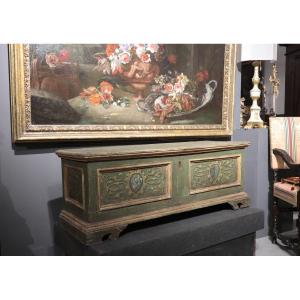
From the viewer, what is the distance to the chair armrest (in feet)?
9.07

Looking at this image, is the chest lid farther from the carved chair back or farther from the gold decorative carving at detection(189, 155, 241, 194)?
the carved chair back

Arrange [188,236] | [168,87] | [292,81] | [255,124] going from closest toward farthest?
1. [188,236]
2. [168,87]
3. [255,124]
4. [292,81]

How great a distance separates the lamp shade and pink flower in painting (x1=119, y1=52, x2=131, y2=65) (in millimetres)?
1151

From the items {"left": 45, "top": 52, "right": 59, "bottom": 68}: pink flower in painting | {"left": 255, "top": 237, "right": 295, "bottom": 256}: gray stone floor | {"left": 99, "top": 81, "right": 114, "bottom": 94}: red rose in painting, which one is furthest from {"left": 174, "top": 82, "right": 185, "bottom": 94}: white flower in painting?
{"left": 255, "top": 237, "right": 295, "bottom": 256}: gray stone floor

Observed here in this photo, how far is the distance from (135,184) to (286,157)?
157 cm

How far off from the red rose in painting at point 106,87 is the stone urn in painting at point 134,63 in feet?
0.26

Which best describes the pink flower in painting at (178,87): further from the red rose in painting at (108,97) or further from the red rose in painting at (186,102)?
the red rose in painting at (108,97)

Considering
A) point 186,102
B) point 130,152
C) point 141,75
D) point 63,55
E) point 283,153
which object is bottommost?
point 283,153

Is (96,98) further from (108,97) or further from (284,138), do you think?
(284,138)

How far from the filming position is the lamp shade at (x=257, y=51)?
2.96 m

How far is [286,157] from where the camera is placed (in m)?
2.88

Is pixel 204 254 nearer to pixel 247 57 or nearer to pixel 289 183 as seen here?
pixel 289 183

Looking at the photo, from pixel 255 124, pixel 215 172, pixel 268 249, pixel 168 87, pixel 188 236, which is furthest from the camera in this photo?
pixel 255 124

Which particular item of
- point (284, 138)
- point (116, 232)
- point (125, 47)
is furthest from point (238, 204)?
point (125, 47)
